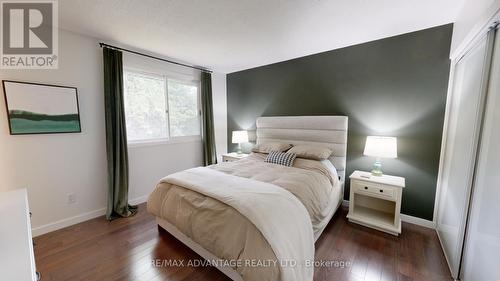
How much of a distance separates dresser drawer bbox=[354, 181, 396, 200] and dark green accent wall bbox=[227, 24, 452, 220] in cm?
47

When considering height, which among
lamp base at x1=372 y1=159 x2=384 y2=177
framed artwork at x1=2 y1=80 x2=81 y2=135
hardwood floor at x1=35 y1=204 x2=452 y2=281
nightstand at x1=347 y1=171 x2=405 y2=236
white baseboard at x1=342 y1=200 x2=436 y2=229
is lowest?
hardwood floor at x1=35 y1=204 x2=452 y2=281

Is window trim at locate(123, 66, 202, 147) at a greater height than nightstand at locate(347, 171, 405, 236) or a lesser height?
greater

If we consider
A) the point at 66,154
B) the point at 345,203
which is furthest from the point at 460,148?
the point at 66,154

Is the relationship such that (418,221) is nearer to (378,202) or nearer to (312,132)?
(378,202)

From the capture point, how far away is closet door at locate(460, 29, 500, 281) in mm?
1181

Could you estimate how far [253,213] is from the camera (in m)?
1.37

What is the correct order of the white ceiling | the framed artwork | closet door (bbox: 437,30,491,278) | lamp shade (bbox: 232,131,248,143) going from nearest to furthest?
closet door (bbox: 437,30,491,278)
the white ceiling
the framed artwork
lamp shade (bbox: 232,131,248,143)

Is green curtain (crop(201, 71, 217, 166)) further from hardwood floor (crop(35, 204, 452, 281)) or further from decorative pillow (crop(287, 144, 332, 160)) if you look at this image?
decorative pillow (crop(287, 144, 332, 160))

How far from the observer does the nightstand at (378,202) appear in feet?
7.22

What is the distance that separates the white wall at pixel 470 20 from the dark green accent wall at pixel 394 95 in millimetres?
188

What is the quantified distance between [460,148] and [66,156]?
427 centimetres

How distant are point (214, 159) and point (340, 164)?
7.86 feet

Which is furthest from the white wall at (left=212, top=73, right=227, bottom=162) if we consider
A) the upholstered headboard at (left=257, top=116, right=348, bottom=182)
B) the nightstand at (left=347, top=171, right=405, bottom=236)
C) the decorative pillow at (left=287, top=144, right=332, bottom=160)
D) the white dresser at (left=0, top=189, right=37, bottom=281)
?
the white dresser at (left=0, top=189, right=37, bottom=281)

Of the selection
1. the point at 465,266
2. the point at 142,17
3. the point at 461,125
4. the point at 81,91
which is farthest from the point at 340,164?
the point at 81,91
